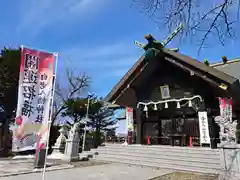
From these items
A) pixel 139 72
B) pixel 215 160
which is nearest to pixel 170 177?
pixel 215 160

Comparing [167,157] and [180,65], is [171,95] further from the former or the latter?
[167,157]

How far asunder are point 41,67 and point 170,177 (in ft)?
18.4

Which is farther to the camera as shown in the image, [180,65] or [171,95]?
[171,95]

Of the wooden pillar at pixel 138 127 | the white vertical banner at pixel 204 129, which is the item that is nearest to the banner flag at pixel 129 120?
the wooden pillar at pixel 138 127

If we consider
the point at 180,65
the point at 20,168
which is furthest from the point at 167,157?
the point at 20,168

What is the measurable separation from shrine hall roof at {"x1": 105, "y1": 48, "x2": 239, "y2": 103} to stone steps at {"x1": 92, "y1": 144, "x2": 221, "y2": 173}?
3307 mm

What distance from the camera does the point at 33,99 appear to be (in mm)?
5543

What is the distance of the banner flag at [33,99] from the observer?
5148 mm

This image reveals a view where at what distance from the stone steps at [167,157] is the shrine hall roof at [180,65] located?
3.31 meters

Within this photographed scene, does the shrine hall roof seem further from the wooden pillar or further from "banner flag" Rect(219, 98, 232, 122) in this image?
the wooden pillar

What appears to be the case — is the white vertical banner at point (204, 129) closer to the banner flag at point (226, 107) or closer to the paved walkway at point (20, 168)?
the banner flag at point (226, 107)

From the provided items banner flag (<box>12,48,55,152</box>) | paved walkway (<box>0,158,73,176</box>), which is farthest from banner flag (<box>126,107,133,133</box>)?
banner flag (<box>12,48,55,152</box>)

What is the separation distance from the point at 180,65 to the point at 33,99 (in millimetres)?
8652

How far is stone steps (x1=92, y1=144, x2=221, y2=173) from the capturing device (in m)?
8.98
